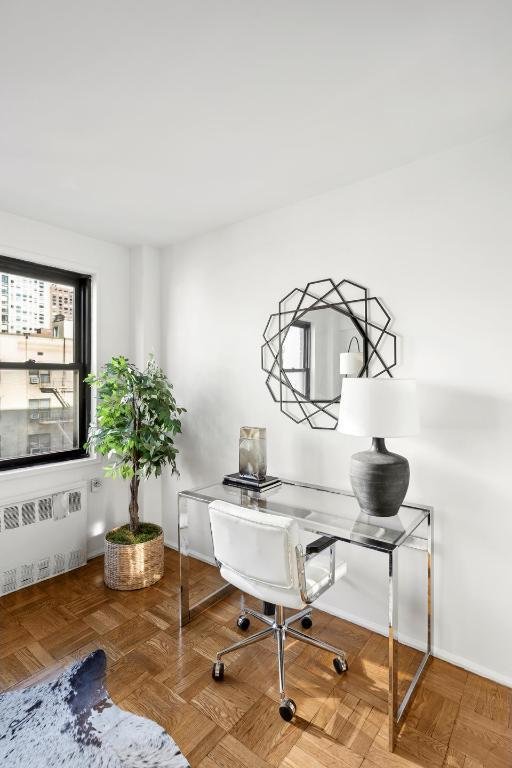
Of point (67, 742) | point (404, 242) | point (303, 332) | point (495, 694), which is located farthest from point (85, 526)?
point (404, 242)

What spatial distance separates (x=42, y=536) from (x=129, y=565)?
0.71 metres

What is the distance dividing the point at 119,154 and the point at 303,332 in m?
1.40

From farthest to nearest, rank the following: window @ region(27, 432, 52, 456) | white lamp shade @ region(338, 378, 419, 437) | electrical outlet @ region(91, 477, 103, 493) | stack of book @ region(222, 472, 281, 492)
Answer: electrical outlet @ region(91, 477, 103, 493) < window @ region(27, 432, 52, 456) < stack of book @ region(222, 472, 281, 492) < white lamp shade @ region(338, 378, 419, 437)

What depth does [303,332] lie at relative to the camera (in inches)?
99.6

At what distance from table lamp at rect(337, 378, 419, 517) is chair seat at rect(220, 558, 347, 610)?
352 millimetres

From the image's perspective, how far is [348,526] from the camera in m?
1.90

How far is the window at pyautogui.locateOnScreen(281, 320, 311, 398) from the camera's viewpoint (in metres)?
2.52

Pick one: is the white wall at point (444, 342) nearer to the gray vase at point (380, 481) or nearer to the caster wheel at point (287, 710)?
the gray vase at point (380, 481)

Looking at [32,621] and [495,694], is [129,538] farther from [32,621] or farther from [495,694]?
[495,694]

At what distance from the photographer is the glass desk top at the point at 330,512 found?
5.86ft

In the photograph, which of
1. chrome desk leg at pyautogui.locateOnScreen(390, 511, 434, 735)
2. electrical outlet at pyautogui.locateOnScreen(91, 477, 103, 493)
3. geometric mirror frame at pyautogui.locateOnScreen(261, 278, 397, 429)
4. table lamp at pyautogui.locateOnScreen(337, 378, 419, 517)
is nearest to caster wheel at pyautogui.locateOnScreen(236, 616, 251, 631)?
chrome desk leg at pyautogui.locateOnScreen(390, 511, 434, 735)

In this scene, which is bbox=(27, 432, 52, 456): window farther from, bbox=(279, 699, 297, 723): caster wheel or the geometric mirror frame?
bbox=(279, 699, 297, 723): caster wheel

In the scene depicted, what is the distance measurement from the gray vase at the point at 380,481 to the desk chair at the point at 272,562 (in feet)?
0.90

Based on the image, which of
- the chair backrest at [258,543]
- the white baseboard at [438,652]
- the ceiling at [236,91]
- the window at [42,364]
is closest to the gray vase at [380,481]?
the chair backrest at [258,543]
